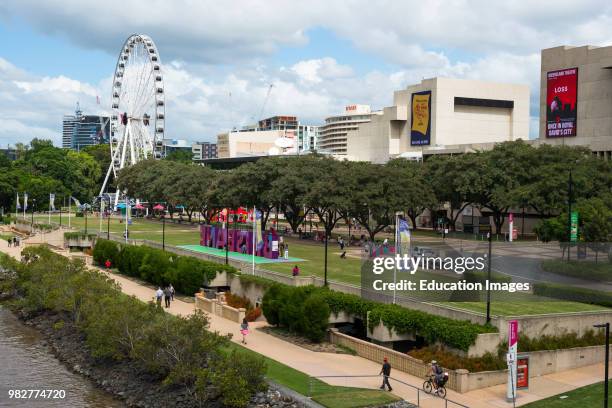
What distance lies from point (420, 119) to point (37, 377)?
10509 centimetres

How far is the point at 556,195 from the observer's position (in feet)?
240

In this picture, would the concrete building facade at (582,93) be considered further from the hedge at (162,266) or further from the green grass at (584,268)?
the hedge at (162,266)

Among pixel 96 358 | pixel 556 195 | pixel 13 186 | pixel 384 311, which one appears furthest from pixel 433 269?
pixel 13 186

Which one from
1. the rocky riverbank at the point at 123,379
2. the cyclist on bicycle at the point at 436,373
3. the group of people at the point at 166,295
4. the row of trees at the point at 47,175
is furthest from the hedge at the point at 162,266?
the row of trees at the point at 47,175

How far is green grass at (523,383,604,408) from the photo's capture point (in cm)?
2869

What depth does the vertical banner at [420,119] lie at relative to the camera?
13225 cm

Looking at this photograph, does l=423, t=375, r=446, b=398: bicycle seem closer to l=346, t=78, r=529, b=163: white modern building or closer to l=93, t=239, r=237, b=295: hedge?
l=93, t=239, r=237, b=295: hedge

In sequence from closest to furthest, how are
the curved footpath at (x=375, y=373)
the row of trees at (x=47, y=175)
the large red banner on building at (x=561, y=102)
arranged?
the curved footpath at (x=375, y=373), the large red banner on building at (x=561, y=102), the row of trees at (x=47, y=175)

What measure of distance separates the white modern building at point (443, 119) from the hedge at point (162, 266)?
2732 inches

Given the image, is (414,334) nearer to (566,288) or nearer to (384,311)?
(384,311)

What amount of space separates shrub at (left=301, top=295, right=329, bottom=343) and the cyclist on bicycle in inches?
379

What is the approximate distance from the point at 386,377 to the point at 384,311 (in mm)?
6810

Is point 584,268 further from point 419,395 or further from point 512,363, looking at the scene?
point 419,395

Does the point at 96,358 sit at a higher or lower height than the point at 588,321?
lower
